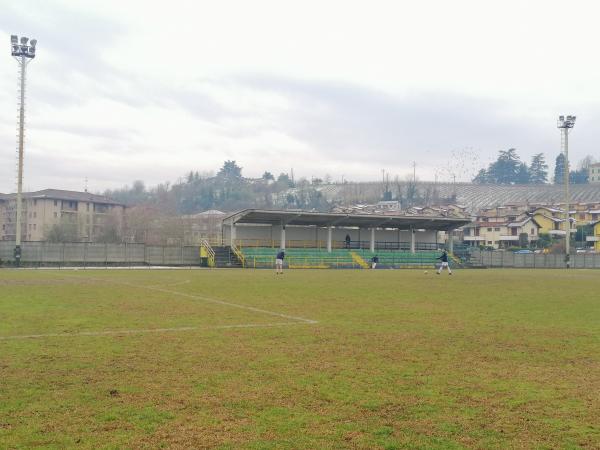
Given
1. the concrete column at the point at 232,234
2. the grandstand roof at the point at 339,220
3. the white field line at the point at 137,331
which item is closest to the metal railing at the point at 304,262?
the concrete column at the point at 232,234

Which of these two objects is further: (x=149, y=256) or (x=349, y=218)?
(x=349, y=218)

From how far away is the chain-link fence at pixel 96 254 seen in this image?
182 feet

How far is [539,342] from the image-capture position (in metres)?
12.8

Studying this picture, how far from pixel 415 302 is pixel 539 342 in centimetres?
892

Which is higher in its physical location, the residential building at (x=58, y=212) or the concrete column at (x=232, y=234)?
the residential building at (x=58, y=212)

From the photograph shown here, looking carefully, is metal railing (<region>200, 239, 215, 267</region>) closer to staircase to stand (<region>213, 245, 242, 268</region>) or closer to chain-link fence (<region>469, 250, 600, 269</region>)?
staircase to stand (<region>213, 245, 242, 268</region>)

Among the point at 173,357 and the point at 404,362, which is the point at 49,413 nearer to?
the point at 173,357

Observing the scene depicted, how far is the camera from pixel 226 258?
61.8 meters

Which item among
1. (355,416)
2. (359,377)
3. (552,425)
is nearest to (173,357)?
(359,377)

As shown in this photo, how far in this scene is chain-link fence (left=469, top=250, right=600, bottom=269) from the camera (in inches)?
2894

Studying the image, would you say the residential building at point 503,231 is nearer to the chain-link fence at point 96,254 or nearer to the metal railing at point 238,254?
the metal railing at point 238,254

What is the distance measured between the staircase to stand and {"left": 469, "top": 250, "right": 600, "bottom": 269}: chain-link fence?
100 feet

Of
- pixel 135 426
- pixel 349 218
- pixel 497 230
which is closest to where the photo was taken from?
pixel 135 426

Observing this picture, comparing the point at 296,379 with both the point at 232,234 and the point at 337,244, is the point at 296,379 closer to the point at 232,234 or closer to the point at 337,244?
the point at 232,234
